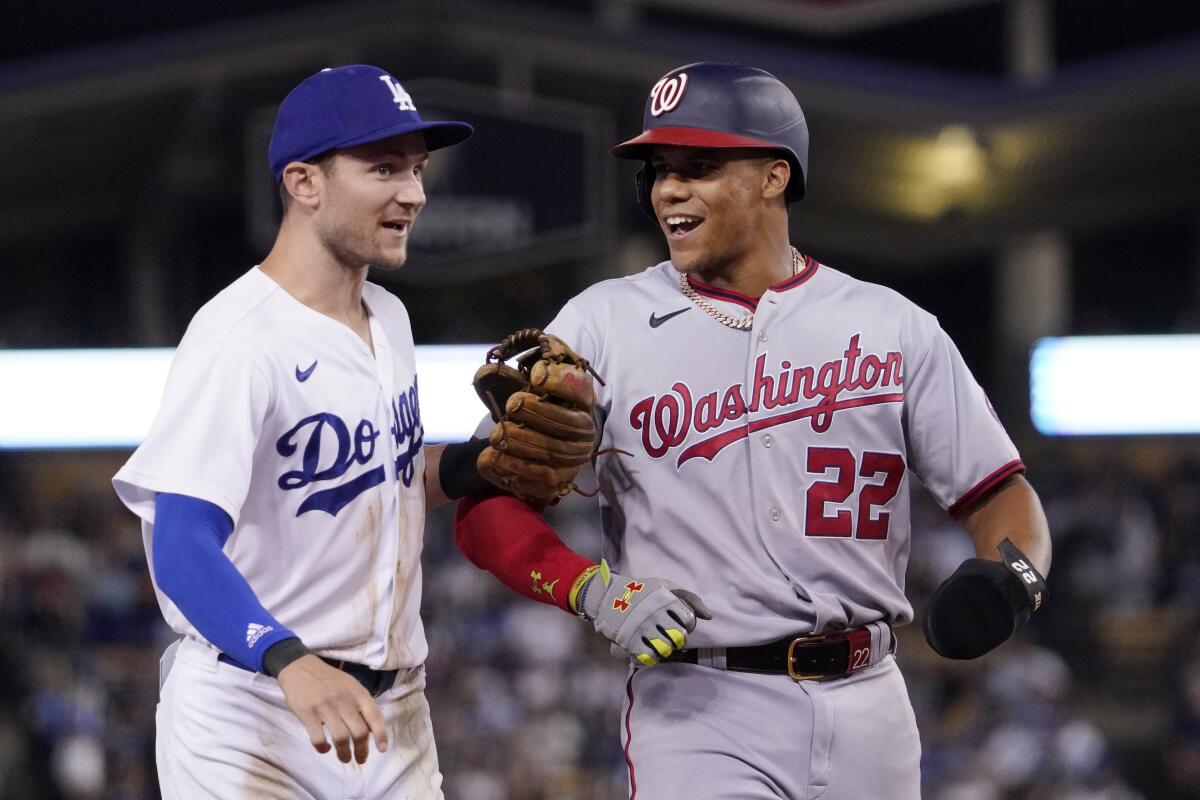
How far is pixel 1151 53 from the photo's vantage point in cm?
1159

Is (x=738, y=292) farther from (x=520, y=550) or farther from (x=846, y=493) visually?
(x=520, y=550)

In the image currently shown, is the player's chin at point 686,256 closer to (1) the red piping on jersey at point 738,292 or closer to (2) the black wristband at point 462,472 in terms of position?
(1) the red piping on jersey at point 738,292

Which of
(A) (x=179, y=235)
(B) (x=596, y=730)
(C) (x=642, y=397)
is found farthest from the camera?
(A) (x=179, y=235)

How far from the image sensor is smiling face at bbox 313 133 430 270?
2.87 meters

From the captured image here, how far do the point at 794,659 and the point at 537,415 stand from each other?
668 millimetres

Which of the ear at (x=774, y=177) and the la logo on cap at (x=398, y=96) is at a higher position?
the la logo on cap at (x=398, y=96)

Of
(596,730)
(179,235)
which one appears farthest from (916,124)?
(179,235)

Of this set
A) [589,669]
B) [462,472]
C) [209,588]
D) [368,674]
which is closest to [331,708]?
[209,588]

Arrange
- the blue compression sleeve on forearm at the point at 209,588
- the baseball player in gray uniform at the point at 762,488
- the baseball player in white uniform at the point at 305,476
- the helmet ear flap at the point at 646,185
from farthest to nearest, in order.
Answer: the helmet ear flap at the point at 646,185, the baseball player in gray uniform at the point at 762,488, the baseball player in white uniform at the point at 305,476, the blue compression sleeve on forearm at the point at 209,588

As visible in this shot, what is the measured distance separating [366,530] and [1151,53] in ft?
33.6

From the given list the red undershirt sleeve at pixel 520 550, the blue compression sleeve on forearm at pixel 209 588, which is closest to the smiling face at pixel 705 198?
the red undershirt sleeve at pixel 520 550

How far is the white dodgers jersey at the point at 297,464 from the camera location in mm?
2600

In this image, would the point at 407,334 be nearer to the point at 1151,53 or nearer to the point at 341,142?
the point at 341,142

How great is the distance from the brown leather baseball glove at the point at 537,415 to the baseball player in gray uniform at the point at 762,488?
0.13 meters
